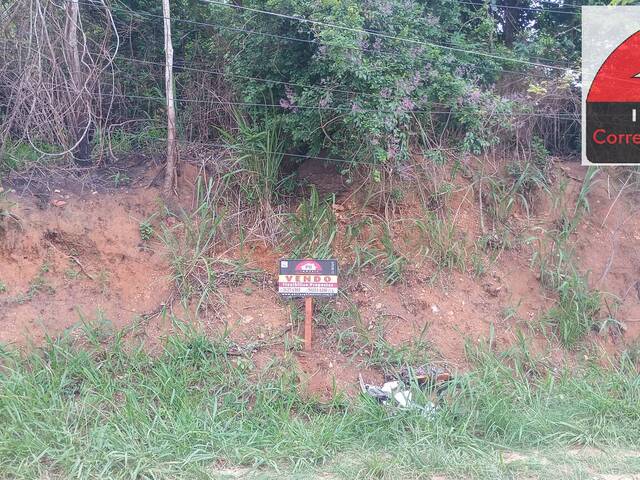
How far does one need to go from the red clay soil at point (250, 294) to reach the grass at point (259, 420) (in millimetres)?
339

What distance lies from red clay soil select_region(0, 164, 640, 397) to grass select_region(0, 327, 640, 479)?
1.11 feet

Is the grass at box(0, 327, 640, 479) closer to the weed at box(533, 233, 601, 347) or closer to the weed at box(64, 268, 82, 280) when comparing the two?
the weed at box(533, 233, 601, 347)

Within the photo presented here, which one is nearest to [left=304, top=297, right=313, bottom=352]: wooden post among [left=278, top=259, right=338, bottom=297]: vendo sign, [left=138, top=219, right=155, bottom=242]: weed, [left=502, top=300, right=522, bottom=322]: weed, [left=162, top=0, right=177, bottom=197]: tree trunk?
[left=278, top=259, right=338, bottom=297]: vendo sign

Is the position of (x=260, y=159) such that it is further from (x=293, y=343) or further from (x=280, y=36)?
(x=293, y=343)

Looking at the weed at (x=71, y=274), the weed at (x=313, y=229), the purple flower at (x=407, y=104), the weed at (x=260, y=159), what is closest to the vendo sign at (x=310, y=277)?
the weed at (x=313, y=229)

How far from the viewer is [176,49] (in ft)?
26.3

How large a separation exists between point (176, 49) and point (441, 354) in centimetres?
525

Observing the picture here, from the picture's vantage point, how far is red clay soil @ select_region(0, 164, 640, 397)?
585 centimetres

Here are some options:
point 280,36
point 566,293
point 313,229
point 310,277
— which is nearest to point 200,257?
point 313,229

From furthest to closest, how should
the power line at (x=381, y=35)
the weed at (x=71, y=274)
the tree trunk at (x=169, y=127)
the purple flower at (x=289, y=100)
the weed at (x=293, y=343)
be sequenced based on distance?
the tree trunk at (x=169, y=127) < the purple flower at (x=289, y=100) < the weed at (x=71, y=274) < the power line at (x=381, y=35) < the weed at (x=293, y=343)

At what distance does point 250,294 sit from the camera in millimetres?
6328

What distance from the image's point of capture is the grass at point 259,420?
435 cm

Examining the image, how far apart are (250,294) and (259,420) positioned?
166cm

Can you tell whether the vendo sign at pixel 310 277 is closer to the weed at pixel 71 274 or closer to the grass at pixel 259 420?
the grass at pixel 259 420
